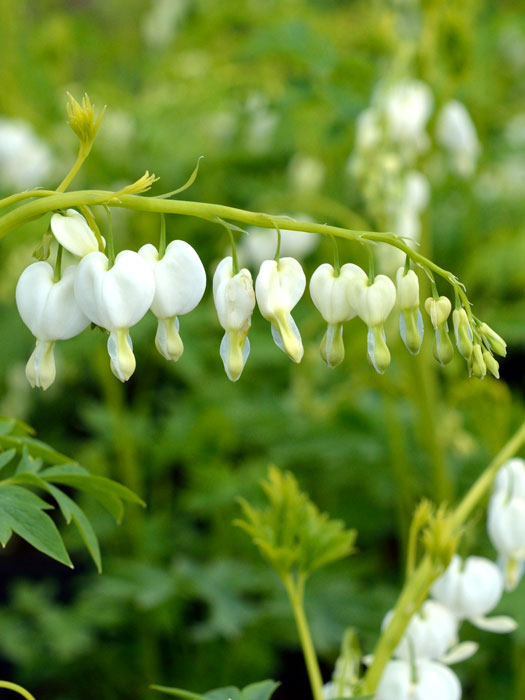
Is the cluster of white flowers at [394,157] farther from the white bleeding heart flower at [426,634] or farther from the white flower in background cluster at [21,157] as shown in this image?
the white flower in background cluster at [21,157]

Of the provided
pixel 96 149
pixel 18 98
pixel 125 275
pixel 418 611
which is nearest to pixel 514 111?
pixel 96 149

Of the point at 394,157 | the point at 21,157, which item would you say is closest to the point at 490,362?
the point at 394,157

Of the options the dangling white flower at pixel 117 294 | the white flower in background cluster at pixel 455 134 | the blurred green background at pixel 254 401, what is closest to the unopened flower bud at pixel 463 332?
the dangling white flower at pixel 117 294

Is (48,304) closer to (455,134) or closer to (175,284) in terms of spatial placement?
(175,284)

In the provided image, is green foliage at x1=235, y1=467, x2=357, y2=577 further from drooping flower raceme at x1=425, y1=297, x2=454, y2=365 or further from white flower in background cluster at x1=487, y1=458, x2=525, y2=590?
drooping flower raceme at x1=425, y1=297, x2=454, y2=365

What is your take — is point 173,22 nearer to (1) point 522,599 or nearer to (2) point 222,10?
(2) point 222,10
